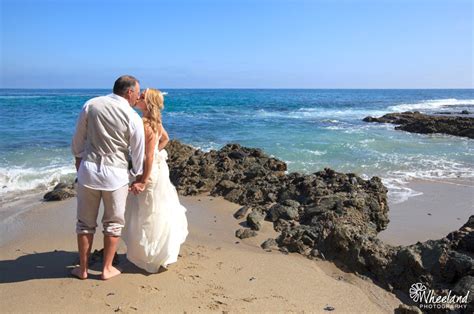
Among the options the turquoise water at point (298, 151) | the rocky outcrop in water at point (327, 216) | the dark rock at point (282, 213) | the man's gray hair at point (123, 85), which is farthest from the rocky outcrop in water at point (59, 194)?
the man's gray hair at point (123, 85)

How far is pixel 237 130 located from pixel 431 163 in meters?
12.0

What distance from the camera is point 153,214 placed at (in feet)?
14.2

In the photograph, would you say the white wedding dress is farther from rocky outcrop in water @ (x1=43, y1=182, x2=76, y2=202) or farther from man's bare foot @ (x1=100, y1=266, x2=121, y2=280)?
Answer: rocky outcrop in water @ (x1=43, y1=182, x2=76, y2=202)

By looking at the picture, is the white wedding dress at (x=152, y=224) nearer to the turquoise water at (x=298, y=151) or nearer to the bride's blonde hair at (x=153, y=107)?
the bride's blonde hair at (x=153, y=107)

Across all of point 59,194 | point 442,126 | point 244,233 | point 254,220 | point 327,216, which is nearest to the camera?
point 244,233

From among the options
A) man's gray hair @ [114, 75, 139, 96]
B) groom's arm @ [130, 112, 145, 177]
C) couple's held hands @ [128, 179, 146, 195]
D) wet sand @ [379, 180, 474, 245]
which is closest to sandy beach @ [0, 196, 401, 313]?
couple's held hands @ [128, 179, 146, 195]

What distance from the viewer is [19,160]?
41.9ft

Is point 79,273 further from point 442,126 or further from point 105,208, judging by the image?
point 442,126

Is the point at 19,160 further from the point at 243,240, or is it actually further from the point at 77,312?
the point at 77,312

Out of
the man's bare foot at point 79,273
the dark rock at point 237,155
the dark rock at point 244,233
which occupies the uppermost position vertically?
the dark rock at point 237,155

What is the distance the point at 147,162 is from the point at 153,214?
57cm

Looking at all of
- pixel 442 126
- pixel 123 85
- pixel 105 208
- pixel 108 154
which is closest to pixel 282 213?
pixel 105 208

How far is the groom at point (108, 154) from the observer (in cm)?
375

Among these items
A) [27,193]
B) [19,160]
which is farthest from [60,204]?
[19,160]
